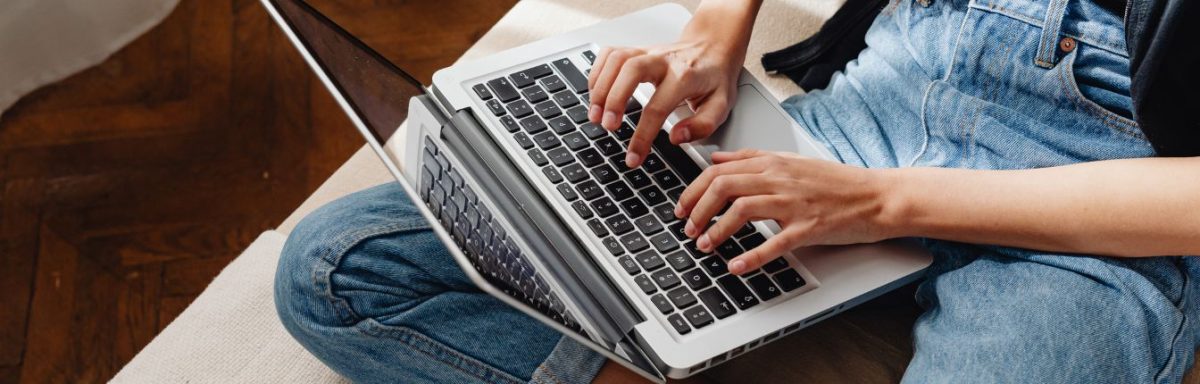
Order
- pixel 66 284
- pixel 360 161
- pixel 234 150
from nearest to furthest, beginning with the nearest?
pixel 360 161
pixel 66 284
pixel 234 150

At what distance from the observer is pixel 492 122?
74 centimetres

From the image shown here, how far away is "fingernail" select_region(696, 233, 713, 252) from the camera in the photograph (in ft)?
2.15

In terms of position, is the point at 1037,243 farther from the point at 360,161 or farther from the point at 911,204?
the point at 360,161

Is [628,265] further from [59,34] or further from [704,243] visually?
[59,34]

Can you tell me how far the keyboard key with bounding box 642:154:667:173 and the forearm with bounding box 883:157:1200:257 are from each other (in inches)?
5.7

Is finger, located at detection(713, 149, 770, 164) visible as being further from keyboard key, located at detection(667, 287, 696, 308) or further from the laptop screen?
the laptop screen

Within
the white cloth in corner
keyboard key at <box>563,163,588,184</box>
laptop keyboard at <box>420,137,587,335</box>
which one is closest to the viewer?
laptop keyboard at <box>420,137,587,335</box>

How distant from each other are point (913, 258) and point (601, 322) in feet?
0.68

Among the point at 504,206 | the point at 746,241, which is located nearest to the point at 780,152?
the point at 746,241

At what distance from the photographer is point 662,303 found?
638mm

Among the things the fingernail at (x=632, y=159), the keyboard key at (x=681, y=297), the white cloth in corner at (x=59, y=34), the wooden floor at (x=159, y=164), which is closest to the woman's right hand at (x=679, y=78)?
the fingernail at (x=632, y=159)

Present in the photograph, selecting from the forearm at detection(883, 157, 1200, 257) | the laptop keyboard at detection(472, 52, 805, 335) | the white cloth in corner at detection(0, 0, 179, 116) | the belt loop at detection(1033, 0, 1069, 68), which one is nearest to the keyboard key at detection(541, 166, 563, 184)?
the laptop keyboard at detection(472, 52, 805, 335)

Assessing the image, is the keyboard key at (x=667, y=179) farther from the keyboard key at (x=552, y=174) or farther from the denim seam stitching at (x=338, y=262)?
the denim seam stitching at (x=338, y=262)

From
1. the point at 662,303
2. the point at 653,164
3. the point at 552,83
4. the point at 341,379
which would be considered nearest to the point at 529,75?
the point at 552,83
